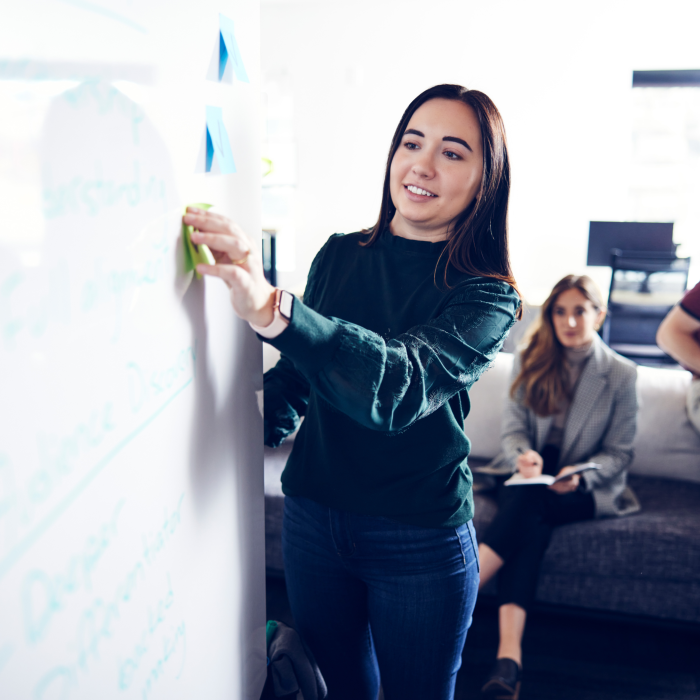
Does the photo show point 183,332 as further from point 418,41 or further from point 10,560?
point 418,41

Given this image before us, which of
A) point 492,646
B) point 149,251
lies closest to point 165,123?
point 149,251

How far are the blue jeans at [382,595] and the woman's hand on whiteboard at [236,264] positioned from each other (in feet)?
1.24

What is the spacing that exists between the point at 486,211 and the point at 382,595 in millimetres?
545

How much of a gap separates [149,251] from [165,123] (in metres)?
0.11

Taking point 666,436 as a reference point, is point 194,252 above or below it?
above

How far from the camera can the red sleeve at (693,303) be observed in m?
1.40

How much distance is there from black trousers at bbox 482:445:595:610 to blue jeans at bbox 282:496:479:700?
101cm

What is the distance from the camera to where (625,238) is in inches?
170

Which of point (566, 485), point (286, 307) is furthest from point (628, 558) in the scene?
point (286, 307)

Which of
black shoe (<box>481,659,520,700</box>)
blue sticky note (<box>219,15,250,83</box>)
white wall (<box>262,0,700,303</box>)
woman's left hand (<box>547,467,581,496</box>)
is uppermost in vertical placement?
white wall (<box>262,0,700,303</box>)

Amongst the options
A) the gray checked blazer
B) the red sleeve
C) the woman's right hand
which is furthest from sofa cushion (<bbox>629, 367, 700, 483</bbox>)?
the red sleeve

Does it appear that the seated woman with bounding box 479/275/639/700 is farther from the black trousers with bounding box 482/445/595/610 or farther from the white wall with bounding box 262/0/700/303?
the white wall with bounding box 262/0/700/303

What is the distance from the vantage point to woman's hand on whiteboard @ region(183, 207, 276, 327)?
21.4 inches

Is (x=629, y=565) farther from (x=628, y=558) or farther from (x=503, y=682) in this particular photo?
(x=503, y=682)
